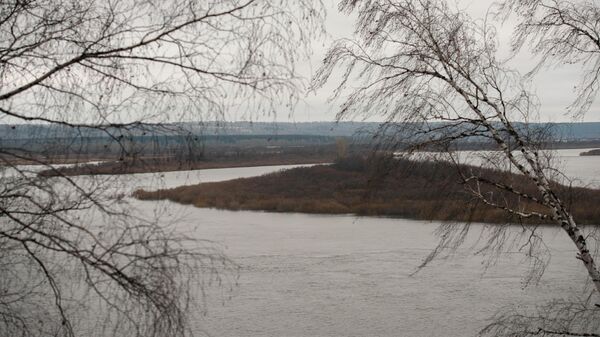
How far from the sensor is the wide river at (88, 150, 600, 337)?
782 centimetres

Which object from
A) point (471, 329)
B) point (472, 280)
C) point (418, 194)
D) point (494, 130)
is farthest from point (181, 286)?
point (418, 194)

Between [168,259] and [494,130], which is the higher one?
[494,130]

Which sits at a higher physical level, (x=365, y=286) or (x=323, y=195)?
(x=323, y=195)

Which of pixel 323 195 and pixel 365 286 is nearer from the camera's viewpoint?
pixel 365 286

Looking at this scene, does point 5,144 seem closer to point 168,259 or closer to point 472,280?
point 168,259

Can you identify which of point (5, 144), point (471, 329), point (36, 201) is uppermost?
point (5, 144)

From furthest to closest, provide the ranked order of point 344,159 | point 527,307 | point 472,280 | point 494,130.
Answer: point 344,159 → point 472,280 → point 527,307 → point 494,130

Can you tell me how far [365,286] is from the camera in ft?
31.7

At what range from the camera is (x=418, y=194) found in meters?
19.2

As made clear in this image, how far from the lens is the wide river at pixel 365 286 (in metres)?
7.82

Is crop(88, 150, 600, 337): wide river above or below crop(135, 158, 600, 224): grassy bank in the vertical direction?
below

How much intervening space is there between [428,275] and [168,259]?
909 cm

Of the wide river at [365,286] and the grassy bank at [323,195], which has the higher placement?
the grassy bank at [323,195]

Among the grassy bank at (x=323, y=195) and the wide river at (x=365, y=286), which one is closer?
the wide river at (x=365, y=286)
